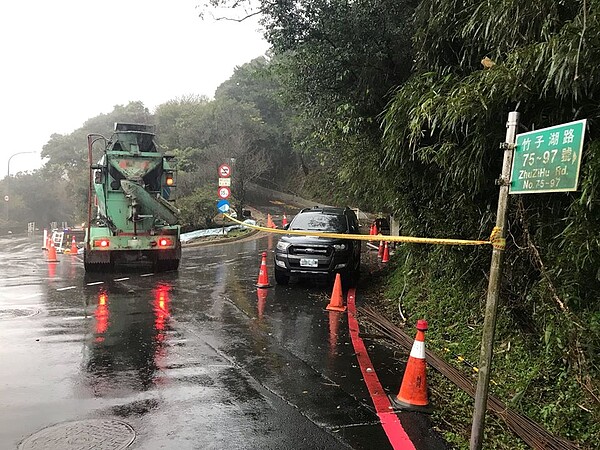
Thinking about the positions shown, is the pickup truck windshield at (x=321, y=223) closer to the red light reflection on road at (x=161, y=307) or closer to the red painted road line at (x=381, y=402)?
the red light reflection on road at (x=161, y=307)

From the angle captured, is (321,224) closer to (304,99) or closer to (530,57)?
(304,99)

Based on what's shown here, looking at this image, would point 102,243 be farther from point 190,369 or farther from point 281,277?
point 190,369

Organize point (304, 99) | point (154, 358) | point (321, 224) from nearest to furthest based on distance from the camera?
point (154, 358)
point (304, 99)
point (321, 224)

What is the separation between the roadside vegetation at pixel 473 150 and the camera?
383 centimetres

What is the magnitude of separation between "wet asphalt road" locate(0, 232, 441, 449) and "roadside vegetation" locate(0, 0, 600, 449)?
3.86ft

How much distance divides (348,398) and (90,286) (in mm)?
7613

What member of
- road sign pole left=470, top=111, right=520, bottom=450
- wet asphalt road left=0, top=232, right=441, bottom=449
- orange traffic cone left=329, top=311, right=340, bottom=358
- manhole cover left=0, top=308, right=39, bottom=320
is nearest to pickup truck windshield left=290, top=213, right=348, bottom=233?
wet asphalt road left=0, top=232, right=441, bottom=449

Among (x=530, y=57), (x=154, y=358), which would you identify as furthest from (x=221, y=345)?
(x=530, y=57)

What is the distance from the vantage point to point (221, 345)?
21.0 ft

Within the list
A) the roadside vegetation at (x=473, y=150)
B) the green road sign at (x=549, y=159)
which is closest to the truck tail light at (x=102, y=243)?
the roadside vegetation at (x=473, y=150)

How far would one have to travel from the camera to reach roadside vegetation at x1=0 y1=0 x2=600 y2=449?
3.83 metres

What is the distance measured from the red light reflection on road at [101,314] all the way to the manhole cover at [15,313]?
0.99 meters

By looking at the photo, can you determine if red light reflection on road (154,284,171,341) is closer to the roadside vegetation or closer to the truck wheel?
the truck wheel

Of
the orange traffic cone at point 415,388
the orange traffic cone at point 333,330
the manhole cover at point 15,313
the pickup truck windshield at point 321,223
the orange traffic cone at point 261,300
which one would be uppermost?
the pickup truck windshield at point 321,223
